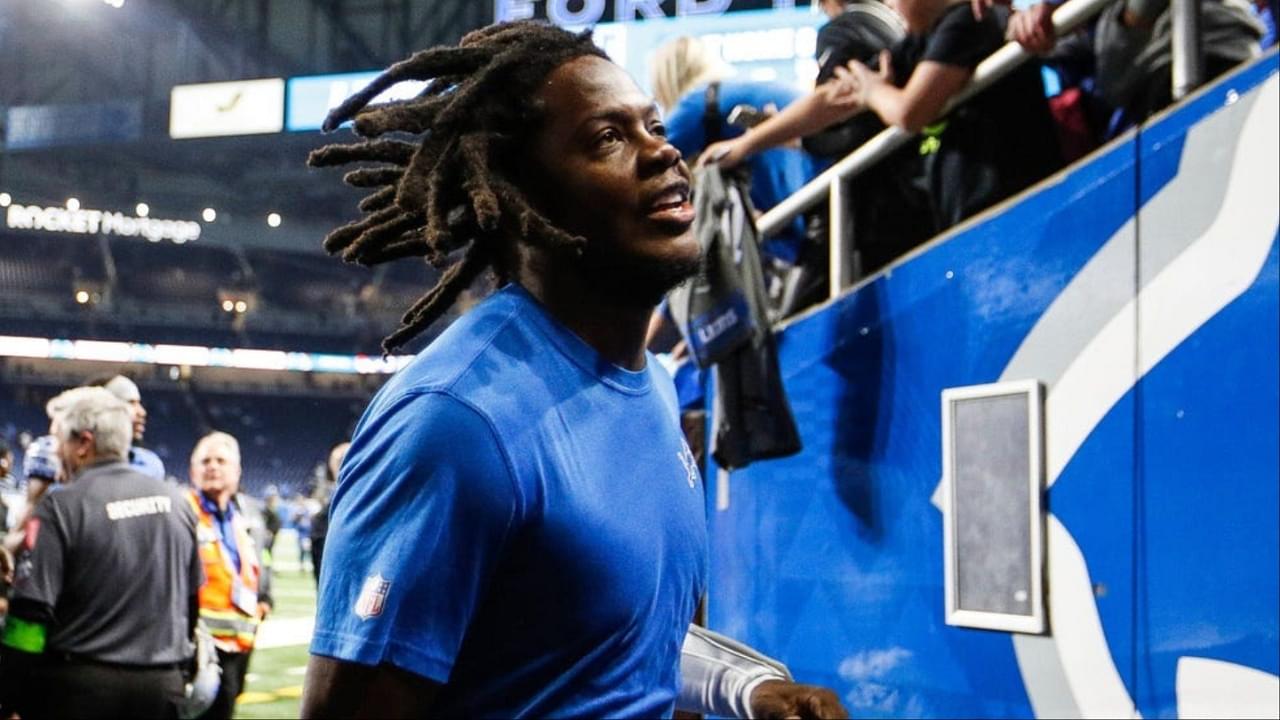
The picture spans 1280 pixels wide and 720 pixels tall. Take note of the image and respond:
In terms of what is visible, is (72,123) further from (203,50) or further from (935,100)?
(935,100)

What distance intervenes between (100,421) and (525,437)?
3687 mm

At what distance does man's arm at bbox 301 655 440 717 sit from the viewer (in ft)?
4.66

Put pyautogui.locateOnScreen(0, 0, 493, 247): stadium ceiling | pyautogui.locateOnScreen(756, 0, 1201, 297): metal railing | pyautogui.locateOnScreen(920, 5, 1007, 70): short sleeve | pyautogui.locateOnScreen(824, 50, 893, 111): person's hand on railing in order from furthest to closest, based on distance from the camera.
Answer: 1. pyautogui.locateOnScreen(0, 0, 493, 247): stadium ceiling
2. pyautogui.locateOnScreen(824, 50, 893, 111): person's hand on railing
3. pyautogui.locateOnScreen(920, 5, 1007, 70): short sleeve
4. pyautogui.locateOnScreen(756, 0, 1201, 297): metal railing

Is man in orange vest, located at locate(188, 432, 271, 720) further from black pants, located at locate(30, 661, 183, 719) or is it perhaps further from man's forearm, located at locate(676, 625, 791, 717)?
man's forearm, located at locate(676, 625, 791, 717)

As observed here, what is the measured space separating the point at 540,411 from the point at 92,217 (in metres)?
32.1

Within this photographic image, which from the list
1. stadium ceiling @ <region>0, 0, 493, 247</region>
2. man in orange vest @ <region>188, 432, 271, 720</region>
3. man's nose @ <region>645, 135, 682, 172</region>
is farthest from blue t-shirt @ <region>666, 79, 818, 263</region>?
stadium ceiling @ <region>0, 0, 493, 247</region>

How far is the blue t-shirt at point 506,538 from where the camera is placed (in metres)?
1.42

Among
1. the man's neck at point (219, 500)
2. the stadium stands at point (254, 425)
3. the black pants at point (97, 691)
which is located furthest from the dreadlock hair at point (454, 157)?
the stadium stands at point (254, 425)

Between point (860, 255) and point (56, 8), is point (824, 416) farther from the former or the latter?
point (56, 8)

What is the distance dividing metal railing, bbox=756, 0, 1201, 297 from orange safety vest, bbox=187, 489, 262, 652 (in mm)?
2843

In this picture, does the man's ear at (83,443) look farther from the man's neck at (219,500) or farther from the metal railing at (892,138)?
the metal railing at (892,138)

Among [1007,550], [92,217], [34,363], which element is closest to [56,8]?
[92,217]

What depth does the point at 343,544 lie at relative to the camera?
4.83 feet

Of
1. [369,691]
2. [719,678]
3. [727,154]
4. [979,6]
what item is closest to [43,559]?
[727,154]
